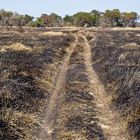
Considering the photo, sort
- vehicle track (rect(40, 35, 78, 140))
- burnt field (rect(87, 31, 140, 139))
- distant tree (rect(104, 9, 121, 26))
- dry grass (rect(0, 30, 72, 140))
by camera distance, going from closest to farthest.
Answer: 1. dry grass (rect(0, 30, 72, 140))
2. vehicle track (rect(40, 35, 78, 140))
3. burnt field (rect(87, 31, 140, 139))
4. distant tree (rect(104, 9, 121, 26))

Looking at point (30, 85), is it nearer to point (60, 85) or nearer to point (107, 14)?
point (60, 85)

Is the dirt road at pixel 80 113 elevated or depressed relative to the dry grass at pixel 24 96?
depressed

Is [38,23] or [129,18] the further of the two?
[38,23]

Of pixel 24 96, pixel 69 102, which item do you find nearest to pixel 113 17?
pixel 69 102

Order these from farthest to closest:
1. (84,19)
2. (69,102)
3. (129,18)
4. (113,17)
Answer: (84,19)
(113,17)
(129,18)
(69,102)

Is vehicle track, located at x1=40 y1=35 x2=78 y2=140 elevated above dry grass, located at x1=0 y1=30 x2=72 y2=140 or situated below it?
below

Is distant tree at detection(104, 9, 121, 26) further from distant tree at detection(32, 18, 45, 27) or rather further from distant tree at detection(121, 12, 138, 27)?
distant tree at detection(32, 18, 45, 27)

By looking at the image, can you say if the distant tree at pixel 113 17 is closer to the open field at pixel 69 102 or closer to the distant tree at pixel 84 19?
the distant tree at pixel 84 19

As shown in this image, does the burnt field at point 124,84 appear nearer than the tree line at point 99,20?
Yes

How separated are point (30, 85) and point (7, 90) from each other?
119 inches

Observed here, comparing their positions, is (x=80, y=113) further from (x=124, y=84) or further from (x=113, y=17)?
(x=113, y=17)

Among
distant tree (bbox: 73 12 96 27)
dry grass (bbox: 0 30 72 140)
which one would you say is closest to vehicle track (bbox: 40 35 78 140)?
dry grass (bbox: 0 30 72 140)

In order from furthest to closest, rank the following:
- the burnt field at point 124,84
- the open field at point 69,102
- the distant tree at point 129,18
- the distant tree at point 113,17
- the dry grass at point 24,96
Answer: the distant tree at point 113,17 < the distant tree at point 129,18 < the burnt field at point 124,84 < the open field at point 69,102 < the dry grass at point 24,96

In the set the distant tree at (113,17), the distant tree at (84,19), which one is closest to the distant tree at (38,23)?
the distant tree at (84,19)
